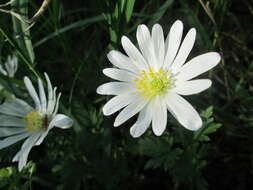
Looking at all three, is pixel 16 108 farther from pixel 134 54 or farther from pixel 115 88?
pixel 134 54

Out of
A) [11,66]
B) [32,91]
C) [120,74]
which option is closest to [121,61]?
[120,74]

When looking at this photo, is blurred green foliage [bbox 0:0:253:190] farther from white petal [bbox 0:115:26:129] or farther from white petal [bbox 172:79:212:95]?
white petal [bbox 172:79:212:95]

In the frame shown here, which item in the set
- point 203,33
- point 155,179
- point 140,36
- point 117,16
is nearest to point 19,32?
point 117,16

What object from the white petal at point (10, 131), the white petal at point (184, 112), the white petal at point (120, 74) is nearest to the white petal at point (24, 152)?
the white petal at point (10, 131)

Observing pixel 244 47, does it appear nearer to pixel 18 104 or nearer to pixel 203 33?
pixel 203 33

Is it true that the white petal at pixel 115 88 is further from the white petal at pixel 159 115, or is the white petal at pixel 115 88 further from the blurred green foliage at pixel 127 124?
the blurred green foliage at pixel 127 124

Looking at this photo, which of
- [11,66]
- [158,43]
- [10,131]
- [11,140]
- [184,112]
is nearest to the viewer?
[184,112]

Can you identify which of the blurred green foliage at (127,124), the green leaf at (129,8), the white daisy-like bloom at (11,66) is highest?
the white daisy-like bloom at (11,66)
